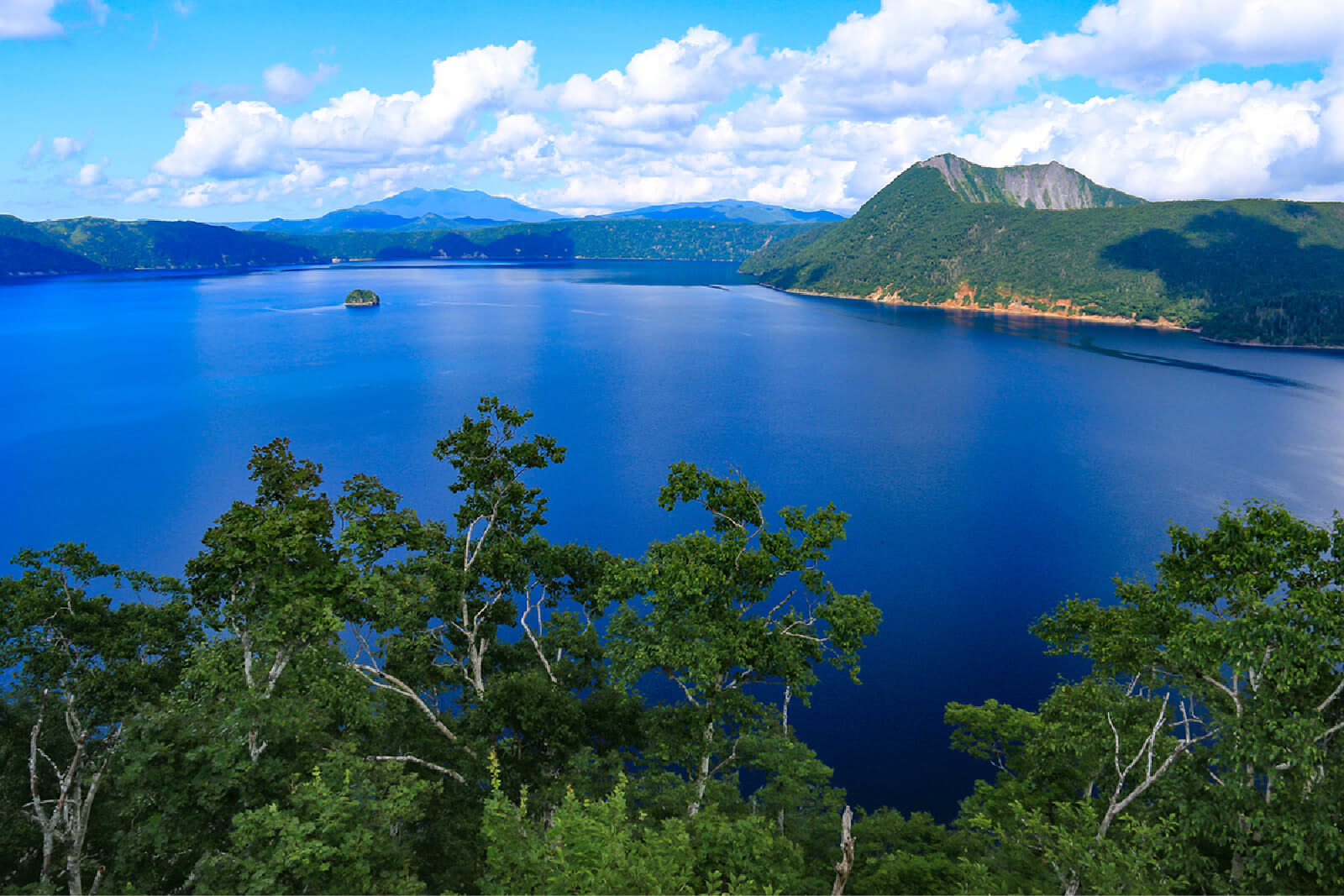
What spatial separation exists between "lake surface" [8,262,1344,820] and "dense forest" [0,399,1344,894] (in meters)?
15.4

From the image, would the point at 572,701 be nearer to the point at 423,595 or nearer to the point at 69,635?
the point at 423,595

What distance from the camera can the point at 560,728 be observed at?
74.9 feet

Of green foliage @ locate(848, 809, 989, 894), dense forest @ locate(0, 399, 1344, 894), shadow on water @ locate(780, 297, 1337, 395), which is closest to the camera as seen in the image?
dense forest @ locate(0, 399, 1344, 894)

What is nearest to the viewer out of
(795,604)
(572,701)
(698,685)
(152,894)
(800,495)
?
(152,894)

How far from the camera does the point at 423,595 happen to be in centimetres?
2139

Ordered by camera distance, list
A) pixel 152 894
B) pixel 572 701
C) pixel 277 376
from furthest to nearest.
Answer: pixel 277 376 → pixel 572 701 → pixel 152 894

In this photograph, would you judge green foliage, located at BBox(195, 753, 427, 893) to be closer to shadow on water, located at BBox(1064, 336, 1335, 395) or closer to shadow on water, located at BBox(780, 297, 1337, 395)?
shadow on water, located at BBox(780, 297, 1337, 395)

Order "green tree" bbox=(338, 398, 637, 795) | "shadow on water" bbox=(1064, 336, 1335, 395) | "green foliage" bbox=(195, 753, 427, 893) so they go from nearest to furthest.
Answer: "green foliage" bbox=(195, 753, 427, 893) → "green tree" bbox=(338, 398, 637, 795) → "shadow on water" bbox=(1064, 336, 1335, 395)

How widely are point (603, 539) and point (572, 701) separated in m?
29.5

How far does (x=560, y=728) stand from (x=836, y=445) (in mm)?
61435

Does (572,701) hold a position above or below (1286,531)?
below

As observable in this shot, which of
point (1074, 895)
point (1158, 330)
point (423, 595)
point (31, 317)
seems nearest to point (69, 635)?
point (423, 595)

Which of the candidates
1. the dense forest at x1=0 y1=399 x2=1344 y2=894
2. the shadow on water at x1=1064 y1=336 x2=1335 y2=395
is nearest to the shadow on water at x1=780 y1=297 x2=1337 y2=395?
the shadow on water at x1=1064 y1=336 x2=1335 y2=395

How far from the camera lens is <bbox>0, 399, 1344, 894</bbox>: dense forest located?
1331 centimetres
